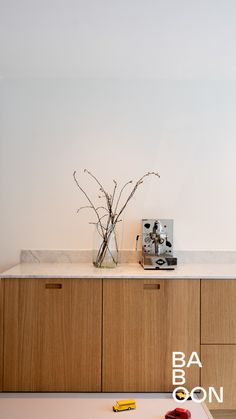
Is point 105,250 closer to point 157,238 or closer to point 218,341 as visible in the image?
point 157,238

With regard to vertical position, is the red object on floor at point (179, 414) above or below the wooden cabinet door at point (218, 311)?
below

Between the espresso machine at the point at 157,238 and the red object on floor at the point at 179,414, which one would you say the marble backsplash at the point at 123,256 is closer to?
the espresso machine at the point at 157,238

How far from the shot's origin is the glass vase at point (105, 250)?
104 inches

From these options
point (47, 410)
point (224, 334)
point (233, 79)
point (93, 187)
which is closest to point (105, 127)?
point (93, 187)

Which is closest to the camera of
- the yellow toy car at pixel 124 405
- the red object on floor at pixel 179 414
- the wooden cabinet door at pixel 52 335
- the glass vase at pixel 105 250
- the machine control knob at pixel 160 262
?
the red object on floor at pixel 179 414

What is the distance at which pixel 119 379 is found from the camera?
2.29m

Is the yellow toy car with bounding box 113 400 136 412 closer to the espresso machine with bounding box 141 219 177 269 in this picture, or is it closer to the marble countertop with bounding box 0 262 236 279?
the marble countertop with bounding box 0 262 236 279

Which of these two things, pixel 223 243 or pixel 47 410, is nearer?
pixel 47 410

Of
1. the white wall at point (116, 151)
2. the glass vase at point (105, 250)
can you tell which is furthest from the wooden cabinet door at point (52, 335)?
the white wall at point (116, 151)

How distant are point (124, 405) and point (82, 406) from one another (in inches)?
9.3

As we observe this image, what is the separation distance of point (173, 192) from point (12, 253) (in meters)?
1.26

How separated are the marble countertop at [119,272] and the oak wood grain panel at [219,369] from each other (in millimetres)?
428

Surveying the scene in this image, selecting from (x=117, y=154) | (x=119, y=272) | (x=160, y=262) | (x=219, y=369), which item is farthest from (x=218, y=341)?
(x=117, y=154)

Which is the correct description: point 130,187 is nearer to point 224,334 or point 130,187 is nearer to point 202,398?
point 224,334
